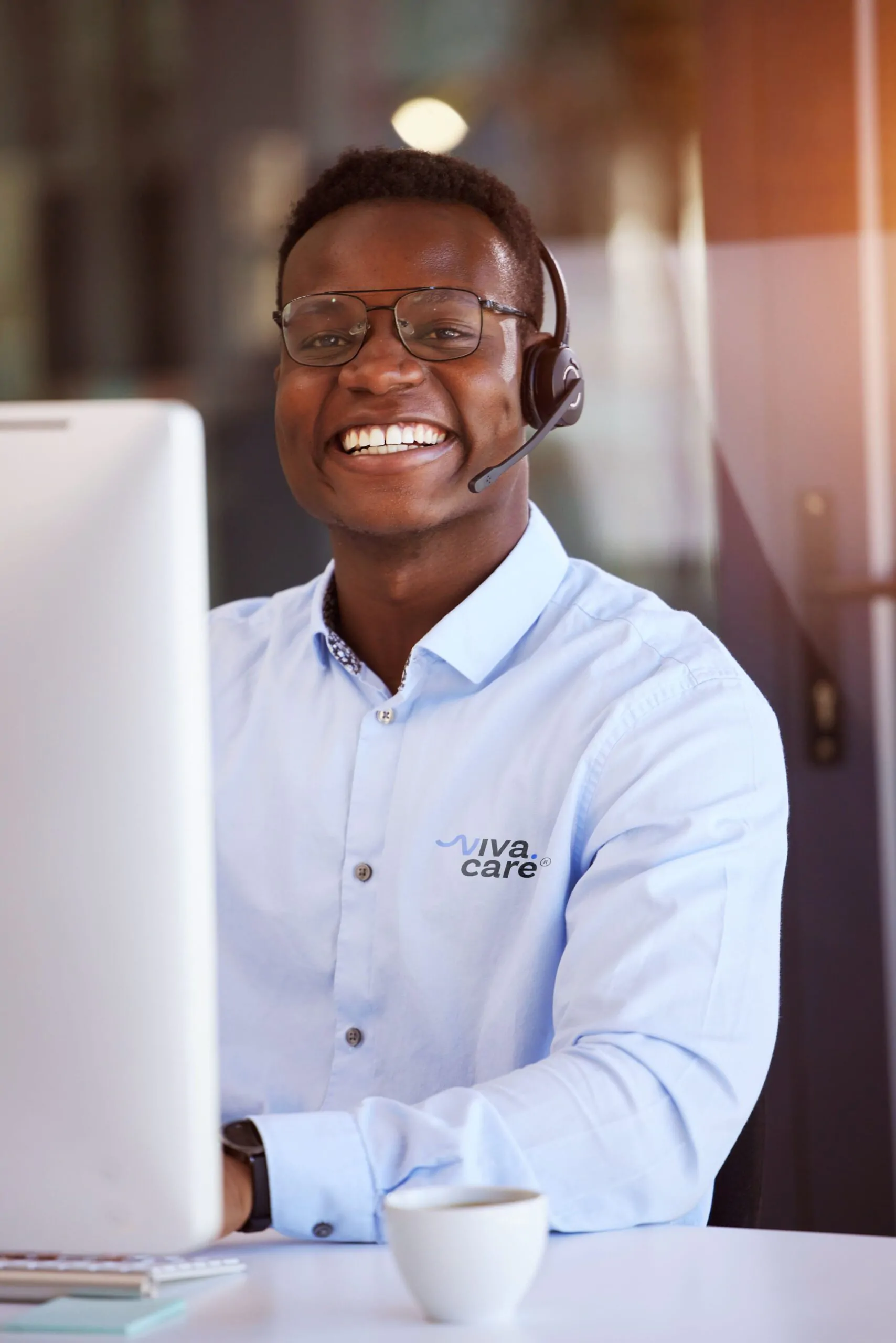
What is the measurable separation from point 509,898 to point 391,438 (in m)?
0.50

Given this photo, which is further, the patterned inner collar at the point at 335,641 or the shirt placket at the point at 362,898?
the patterned inner collar at the point at 335,641

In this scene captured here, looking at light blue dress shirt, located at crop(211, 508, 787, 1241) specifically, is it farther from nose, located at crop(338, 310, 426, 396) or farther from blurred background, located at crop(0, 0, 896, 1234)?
blurred background, located at crop(0, 0, 896, 1234)

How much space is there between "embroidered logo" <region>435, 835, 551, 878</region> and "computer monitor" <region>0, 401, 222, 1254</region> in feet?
2.37

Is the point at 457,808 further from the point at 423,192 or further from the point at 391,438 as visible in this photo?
the point at 423,192

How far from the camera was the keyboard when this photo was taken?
840 mm

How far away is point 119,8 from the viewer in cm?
274

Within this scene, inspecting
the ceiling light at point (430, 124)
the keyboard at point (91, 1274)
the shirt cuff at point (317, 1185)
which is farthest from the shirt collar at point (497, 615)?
the ceiling light at point (430, 124)

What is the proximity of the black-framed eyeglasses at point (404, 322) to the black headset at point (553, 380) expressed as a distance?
7cm

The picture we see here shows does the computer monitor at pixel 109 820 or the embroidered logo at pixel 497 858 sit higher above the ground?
the computer monitor at pixel 109 820

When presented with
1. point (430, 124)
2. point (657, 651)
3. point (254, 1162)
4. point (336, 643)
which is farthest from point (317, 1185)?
point (430, 124)

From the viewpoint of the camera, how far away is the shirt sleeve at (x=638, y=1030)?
1.00 m

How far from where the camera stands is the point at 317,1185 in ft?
3.15

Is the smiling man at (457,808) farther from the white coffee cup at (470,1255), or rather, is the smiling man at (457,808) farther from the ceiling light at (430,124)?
the ceiling light at (430,124)

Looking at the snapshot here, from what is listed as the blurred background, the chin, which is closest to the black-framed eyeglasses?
the chin
